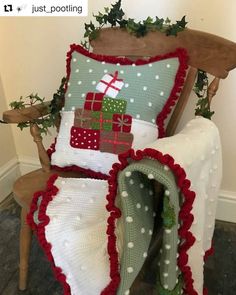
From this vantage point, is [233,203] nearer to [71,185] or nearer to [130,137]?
[130,137]

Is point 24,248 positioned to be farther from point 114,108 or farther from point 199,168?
point 199,168

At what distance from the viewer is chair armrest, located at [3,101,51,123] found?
3.47 feet

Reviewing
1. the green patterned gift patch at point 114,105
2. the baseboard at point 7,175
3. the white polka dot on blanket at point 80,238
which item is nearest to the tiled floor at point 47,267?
the baseboard at point 7,175

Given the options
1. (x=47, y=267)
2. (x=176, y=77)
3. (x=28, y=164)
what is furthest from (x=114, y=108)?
(x=28, y=164)

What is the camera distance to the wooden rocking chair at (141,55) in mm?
1051

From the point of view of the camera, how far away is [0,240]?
1478mm

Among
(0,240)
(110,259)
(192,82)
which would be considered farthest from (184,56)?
(0,240)

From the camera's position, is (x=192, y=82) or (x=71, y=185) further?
(x=192, y=82)

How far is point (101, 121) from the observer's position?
1089mm

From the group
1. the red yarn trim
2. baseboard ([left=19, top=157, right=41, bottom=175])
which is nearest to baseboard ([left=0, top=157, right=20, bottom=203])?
baseboard ([left=19, top=157, right=41, bottom=175])

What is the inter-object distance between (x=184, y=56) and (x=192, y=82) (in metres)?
0.09

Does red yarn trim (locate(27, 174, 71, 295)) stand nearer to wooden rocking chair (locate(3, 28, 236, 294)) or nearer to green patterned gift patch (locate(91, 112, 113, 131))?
wooden rocking chair (locate(3, 28, 236, 294))

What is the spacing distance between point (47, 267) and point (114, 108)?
2.31 feet

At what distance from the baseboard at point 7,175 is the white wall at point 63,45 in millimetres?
147
